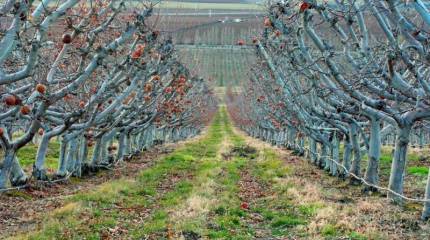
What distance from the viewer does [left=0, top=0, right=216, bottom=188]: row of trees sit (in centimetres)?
903

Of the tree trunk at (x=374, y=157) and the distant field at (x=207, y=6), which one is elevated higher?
the distant field at (x=207, y=6)

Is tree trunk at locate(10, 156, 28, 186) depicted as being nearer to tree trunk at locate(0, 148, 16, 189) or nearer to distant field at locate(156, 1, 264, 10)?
tree trunk at locate(0, 148, 16, 189)

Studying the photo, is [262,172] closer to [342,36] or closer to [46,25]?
[342,36]

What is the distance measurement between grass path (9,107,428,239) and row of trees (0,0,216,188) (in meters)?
1.99

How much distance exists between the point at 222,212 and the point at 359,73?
14.4 feet

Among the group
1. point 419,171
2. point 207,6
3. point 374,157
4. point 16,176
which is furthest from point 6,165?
point 207,6

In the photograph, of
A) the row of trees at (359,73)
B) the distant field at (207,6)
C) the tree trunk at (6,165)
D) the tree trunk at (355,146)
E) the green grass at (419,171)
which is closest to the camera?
the row of trees at (359,73)

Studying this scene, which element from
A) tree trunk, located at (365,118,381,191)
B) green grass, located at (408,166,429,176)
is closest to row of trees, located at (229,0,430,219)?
tree trunk, located at (365,118,381,191)

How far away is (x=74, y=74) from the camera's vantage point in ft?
39.1

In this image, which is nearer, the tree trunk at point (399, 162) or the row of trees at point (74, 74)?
the row of trees at point (74, 74)

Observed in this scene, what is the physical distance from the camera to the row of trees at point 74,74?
9.03 metres

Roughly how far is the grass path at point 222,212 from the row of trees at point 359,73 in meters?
0.91

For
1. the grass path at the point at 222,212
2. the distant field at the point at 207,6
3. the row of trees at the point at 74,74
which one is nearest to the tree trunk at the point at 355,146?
the grass path at the point at 222,212

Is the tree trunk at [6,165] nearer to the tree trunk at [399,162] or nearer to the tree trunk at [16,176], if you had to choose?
the tree trunk at [16,176]
